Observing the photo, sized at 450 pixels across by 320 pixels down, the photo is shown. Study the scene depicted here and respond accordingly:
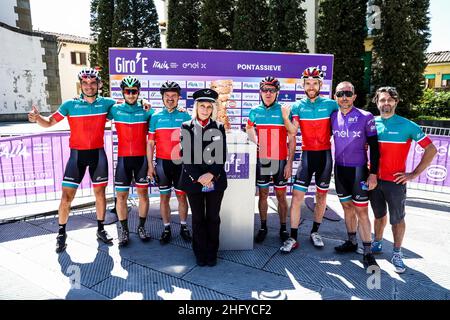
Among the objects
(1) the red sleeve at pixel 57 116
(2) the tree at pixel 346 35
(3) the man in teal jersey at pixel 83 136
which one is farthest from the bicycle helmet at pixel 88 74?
(2) the tree at pixel 346 35

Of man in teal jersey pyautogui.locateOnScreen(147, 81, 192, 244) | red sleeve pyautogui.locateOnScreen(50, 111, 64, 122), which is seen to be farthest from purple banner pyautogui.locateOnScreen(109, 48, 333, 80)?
red sleeve pyautogui.locateOnScreen(50, 111, 64, 122)

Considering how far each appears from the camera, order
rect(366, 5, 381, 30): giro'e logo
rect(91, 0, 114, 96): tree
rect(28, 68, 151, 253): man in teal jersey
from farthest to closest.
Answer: rect(91, 0, 114, 96): tree → rect(366, 5, 381, 30): giro'e logo → rect(28, 68, 151, 253): man in teal jersey

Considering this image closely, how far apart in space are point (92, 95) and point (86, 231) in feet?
6.55

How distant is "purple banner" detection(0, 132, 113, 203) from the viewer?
571 cm

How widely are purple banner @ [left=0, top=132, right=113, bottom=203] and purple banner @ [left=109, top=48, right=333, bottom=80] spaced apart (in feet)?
6.41

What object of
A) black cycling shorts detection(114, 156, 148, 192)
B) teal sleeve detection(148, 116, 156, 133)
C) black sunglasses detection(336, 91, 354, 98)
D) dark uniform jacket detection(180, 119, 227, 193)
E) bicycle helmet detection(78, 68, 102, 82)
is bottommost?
black cycling shorts detection(114, 156, 148, 192)

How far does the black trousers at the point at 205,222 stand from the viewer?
3768 mm

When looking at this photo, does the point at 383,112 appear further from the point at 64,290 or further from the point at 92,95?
the point at 64,290

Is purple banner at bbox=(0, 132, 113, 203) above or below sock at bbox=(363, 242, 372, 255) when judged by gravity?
above

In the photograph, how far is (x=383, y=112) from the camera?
3.80 meters

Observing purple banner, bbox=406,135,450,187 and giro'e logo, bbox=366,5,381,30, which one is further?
giro'e logo, bbox=366,5,381,30

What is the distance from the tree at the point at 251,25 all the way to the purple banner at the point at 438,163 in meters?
11.4

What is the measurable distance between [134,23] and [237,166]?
70.9 ft

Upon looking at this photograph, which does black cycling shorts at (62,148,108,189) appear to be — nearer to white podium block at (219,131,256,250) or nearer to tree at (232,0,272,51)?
white podium block at (219,131,256,250)
